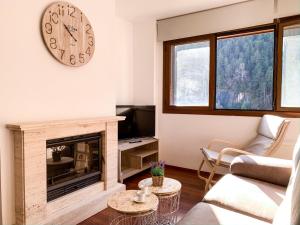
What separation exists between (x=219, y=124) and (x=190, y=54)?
1176mm

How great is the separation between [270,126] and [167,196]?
1.53 meters

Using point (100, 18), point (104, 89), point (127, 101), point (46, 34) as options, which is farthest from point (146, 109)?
point (46, 34)

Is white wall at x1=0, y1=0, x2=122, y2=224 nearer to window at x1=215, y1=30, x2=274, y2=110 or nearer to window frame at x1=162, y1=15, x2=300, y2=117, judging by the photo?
window frame at x1=162, y1=15, x2=300, y2=117

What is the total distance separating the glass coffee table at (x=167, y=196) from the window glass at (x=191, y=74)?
1608 mm

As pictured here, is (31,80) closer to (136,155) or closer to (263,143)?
(136,155)

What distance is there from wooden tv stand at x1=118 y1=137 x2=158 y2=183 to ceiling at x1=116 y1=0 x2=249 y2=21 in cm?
185

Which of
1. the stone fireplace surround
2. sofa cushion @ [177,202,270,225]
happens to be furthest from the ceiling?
sofa cushion @ [177,202,270,225]

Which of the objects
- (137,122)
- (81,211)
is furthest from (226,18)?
(81,211)

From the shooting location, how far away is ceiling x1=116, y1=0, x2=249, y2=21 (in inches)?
117

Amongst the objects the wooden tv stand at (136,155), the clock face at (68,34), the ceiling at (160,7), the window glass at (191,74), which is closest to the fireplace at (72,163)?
the wooden tv stand at (136,155)

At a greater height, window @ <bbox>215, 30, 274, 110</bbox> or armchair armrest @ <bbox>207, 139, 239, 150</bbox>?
window @ <bbox>215, 30, 274, 110</bbox>

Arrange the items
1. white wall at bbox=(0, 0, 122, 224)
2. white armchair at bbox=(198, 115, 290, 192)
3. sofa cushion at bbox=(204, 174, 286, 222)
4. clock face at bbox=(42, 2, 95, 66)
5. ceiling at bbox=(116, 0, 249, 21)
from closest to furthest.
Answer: sofa cushion at bbox=(204, 174, 286, 222)
white wall at bbox=(0, 0, 122, 224)
clock face at bbox=(42, 2, 95, 66)
white armchair at bbox=(198, 115, 290, 192)
ceiling at bbox=(116, 0, 249, 21)

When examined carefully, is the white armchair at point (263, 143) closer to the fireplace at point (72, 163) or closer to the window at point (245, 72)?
the window at point (245, 72)

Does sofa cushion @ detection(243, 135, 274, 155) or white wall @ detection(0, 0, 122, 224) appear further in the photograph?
sofa cushion @ detection(243, 135, 274, 155)
